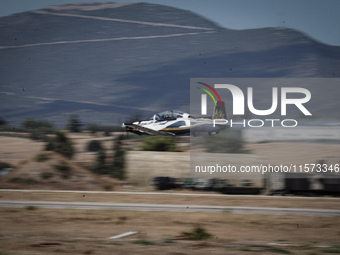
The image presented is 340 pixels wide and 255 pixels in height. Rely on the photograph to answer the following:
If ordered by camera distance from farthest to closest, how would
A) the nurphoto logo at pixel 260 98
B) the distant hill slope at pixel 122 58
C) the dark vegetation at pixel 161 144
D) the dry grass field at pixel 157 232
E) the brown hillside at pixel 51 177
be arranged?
1. the distant hill slope at pixel 122 58
2. the dark vegetation at pixel 161 144
3. the nurphoto logo at pixel 260 98
4. the brown hillside at pixel 51 177
5. the dry grass field at pixel 157 232

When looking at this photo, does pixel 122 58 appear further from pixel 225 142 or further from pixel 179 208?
pixel 179 208

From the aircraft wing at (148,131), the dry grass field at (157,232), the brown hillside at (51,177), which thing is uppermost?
the aircraft wing at (148,131)

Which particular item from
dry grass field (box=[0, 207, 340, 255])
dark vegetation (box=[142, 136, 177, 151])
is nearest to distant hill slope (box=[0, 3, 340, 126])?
dark vegetation (box=[142, 136, 177, 151])

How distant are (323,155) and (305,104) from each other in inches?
200

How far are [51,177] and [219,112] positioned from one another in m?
11.1

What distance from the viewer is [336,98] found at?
92.9ft

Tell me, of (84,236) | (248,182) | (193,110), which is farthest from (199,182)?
(84,236)

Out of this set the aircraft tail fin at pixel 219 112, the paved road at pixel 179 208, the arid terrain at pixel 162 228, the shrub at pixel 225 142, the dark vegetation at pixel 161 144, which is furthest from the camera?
the dark vegetation at pixel 161 144

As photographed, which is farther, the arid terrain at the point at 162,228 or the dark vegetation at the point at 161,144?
the dark vegetation at the point at 161,144

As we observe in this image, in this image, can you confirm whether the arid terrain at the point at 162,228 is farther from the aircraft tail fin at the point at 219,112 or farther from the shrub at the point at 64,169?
the aircraft tail fin at the point at 219,112

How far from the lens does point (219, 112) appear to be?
25.8 m

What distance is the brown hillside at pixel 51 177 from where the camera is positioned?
79.4ft

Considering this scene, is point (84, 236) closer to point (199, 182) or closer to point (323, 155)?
point (199, 182)

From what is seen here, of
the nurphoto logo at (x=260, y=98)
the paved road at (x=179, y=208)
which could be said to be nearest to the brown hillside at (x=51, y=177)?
the paved road at (x=179, y=208)
